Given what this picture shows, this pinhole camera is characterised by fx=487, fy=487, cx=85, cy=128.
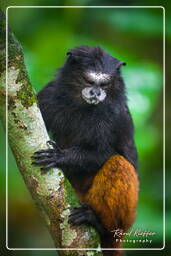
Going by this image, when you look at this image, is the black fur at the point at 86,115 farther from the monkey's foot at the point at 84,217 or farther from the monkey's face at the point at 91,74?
the monkey's foot at the point at 84,217

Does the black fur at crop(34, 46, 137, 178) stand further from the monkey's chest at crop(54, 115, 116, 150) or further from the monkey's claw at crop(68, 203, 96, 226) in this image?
the monkey's claw at crop(68, 203, 96, 226)

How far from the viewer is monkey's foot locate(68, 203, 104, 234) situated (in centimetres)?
402

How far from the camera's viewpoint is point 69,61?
17.3 feet

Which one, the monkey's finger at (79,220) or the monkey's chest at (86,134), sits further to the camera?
the monkey's chest at (86,134)

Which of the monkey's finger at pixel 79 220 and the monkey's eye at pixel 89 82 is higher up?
the monkey's eye at pixel 89 82

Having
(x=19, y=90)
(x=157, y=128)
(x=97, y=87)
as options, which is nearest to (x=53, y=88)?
(x=97, y=87)

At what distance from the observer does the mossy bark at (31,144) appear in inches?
150

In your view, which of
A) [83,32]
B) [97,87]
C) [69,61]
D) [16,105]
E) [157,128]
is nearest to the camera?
[16,105]

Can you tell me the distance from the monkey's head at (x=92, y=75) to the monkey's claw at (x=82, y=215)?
107cm

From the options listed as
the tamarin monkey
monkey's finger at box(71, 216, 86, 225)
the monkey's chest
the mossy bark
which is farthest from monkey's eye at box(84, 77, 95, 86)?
monkey's finger at box(71, 216, 86, 225)

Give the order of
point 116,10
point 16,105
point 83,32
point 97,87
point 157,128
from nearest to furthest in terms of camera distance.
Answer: point 16,105 < point 97,87 < point 116,10 < point 83,32 < point 157,128

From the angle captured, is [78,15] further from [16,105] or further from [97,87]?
[16,105]

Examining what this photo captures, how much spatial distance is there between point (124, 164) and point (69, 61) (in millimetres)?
1261

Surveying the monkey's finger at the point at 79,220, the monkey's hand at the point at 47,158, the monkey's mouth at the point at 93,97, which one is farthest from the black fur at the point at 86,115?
the monkey's finger at the point at 79,220
